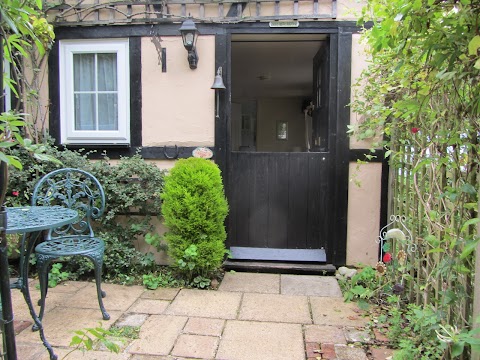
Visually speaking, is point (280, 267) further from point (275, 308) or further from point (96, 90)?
point (96, 90)

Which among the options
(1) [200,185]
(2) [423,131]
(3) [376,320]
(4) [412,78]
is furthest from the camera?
(1) [200,185]

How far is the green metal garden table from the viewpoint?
2.08 metres

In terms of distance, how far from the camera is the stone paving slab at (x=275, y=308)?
2.77 meters

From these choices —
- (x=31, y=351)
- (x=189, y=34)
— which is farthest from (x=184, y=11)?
(x=31, y=351)

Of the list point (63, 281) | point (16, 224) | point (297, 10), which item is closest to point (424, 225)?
point (297, 10)

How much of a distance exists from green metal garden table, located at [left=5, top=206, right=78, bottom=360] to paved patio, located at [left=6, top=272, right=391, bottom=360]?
217mm

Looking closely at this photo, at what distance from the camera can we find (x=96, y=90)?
3846 mm

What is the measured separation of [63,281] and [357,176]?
2727mm

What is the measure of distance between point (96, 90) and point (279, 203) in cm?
209

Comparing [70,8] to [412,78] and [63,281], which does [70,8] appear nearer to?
[63,281]

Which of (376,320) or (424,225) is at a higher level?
(424,225)

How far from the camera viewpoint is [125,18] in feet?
12.1

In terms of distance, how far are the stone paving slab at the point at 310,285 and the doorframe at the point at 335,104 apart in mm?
254

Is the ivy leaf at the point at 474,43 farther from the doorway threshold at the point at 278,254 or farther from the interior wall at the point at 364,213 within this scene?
the doorway threshold at the point at 278,254
